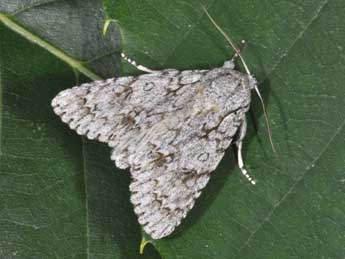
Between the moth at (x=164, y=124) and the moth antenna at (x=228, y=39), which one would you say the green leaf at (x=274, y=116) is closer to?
the moth antenna at (x=228, y=39)

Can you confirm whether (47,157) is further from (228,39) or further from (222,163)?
(228,39)

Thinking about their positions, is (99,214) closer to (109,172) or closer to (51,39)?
(109,172)

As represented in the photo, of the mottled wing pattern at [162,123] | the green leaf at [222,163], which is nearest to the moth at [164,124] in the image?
the mottled wing pattern at [162,123]

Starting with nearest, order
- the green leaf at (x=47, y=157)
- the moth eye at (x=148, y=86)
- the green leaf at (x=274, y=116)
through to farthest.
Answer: the green leaf at (x=274, y=116) < the green leaf at (x=47, y=157) < the moth eye at (x=148, y=86)

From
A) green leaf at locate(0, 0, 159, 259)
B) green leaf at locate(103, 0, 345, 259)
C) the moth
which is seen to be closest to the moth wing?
the moth

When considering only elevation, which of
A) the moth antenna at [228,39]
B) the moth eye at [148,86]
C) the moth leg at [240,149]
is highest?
the moth antenna at [228,39]

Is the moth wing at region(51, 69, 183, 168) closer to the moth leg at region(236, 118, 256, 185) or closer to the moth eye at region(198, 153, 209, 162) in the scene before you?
Answer: the moth eye at region(198, 153, 209, 162)

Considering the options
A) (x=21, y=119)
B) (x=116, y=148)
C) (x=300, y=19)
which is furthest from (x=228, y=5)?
(x=21, y=119)
